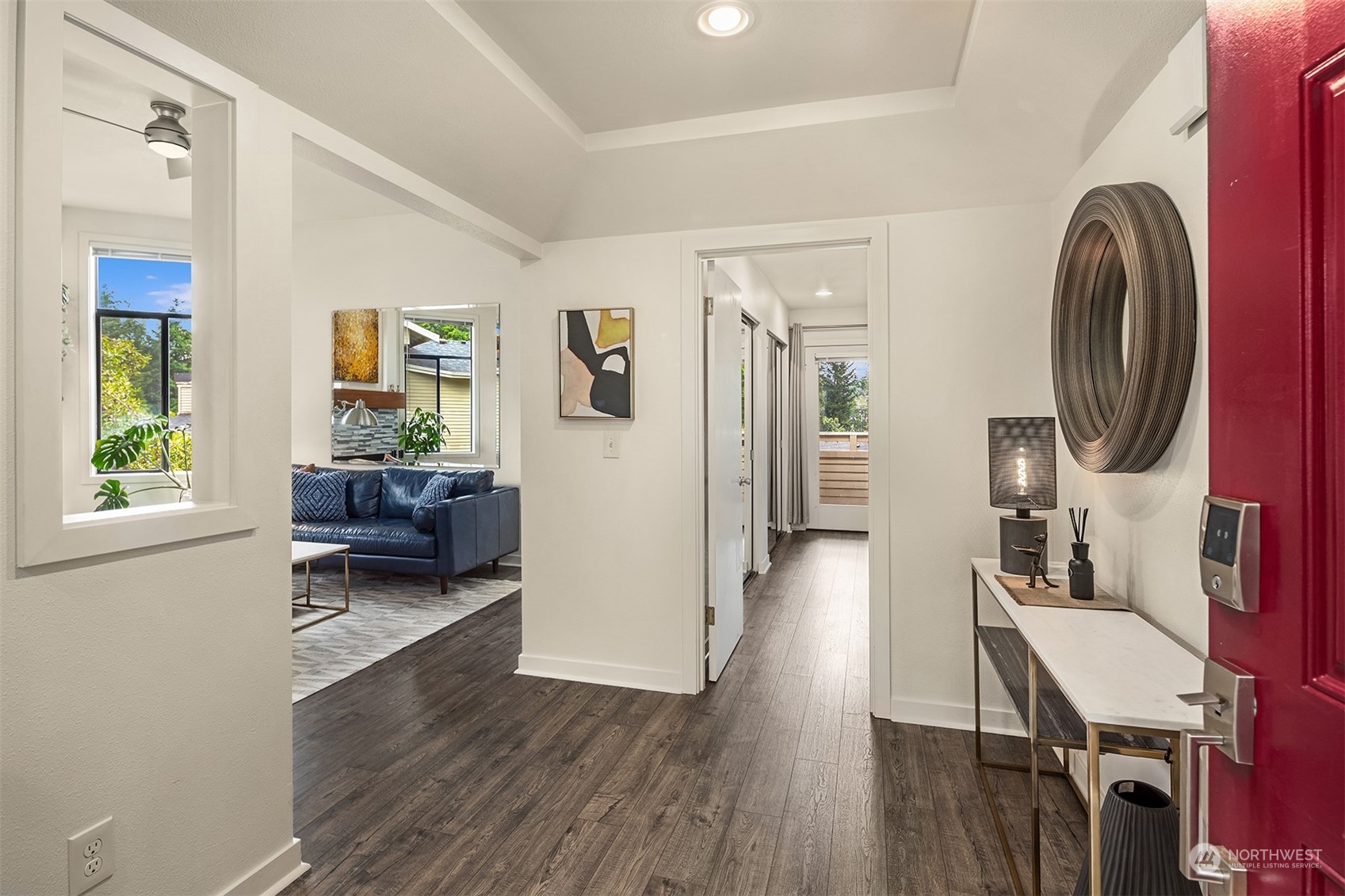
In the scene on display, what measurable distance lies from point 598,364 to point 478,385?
8.60 feet

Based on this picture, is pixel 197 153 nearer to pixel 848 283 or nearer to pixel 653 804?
pixel 653 804

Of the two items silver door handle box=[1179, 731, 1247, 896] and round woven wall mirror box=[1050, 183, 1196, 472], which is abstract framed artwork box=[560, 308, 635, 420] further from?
silver door handle box=[1179, 731, 1247, 896]

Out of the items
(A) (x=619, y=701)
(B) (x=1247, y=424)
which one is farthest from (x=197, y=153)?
(A) (x=619, y=701)

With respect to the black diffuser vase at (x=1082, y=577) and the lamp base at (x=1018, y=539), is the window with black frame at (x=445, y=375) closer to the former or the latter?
the lamp base at (x=1018, y=539)

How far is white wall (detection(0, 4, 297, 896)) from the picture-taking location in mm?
1199

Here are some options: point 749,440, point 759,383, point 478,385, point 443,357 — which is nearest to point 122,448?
point 443,357

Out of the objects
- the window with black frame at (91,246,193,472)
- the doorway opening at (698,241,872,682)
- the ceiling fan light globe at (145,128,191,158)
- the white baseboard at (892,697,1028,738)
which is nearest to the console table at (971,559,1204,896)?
the white baseboard at (892,697,1028,738)

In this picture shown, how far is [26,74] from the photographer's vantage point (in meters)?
1.19

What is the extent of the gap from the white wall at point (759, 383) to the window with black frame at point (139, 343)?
13.8 feet

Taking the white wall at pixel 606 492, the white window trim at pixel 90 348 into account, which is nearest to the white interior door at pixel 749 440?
the white wall at pixel 606 492

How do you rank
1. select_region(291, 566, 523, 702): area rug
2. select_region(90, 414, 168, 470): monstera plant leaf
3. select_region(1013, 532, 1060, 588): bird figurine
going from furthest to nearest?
select_region(90, 414, 168, 470): monstera plant leaf, select_region(291, 566, 523, 702): area rug, select_region(1013, 532, 1060, 588): bird figurine

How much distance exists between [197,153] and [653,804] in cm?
223

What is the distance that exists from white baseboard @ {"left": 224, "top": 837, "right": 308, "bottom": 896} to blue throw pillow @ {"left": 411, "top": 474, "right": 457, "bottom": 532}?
9.40ft

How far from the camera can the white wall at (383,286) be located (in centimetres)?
524
